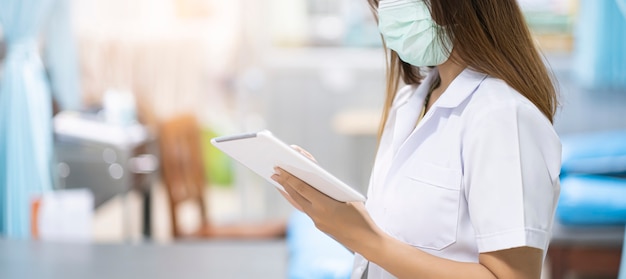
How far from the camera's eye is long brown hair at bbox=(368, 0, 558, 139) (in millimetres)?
1163

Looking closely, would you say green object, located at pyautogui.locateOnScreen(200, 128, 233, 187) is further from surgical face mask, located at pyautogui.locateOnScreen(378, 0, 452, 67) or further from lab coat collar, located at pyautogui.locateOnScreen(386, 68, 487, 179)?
surgical face mask, located at pyautogui.locateOnScreen(378, 0, 452, 67)

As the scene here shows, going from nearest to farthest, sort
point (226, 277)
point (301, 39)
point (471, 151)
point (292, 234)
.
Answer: point (471, 151) < point (226, 277) < point (292, 234) < point (301, 39)

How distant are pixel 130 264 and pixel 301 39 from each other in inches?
108

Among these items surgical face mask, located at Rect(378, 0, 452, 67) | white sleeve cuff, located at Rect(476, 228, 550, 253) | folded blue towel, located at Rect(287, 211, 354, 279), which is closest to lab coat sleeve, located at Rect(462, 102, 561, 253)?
white sleeve cuff, located at Rect(476, 228, 550, 253)

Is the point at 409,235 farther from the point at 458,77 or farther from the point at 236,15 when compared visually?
the point at 236,15

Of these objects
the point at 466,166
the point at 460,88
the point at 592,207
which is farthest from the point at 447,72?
the point at 592,207

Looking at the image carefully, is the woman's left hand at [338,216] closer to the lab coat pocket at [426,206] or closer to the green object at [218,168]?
the lab coat pocket at [426,206]

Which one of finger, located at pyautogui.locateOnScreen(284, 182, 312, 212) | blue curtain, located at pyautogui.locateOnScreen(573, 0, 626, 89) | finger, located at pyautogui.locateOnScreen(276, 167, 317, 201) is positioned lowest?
blue curtain, located at pyautogui.locateOnScreen(573, 0, 626, 89)

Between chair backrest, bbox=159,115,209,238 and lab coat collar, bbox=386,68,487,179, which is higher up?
lab coat collar, bbox=386,68,487,179

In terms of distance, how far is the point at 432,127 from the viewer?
1249mm

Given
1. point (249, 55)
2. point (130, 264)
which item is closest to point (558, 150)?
point (130, 264)

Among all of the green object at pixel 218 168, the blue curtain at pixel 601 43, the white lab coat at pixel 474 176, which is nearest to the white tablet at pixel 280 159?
the white lab coat at pixel 474 176

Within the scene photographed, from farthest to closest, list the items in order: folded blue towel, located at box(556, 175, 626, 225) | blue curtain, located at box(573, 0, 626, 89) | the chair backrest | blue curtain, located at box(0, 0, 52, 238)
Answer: blue curtain, located at box(573, 0, 626, 89)
the chair backrest
blue curtain, located at box(0, 0, 52, 238)
folded blue towel, located at box(556, 175, 626, 225)

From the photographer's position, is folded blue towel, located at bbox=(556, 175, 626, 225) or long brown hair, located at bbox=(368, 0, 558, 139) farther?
→ folded blue towel, located at bbox=(556, 175, 626, 225)
